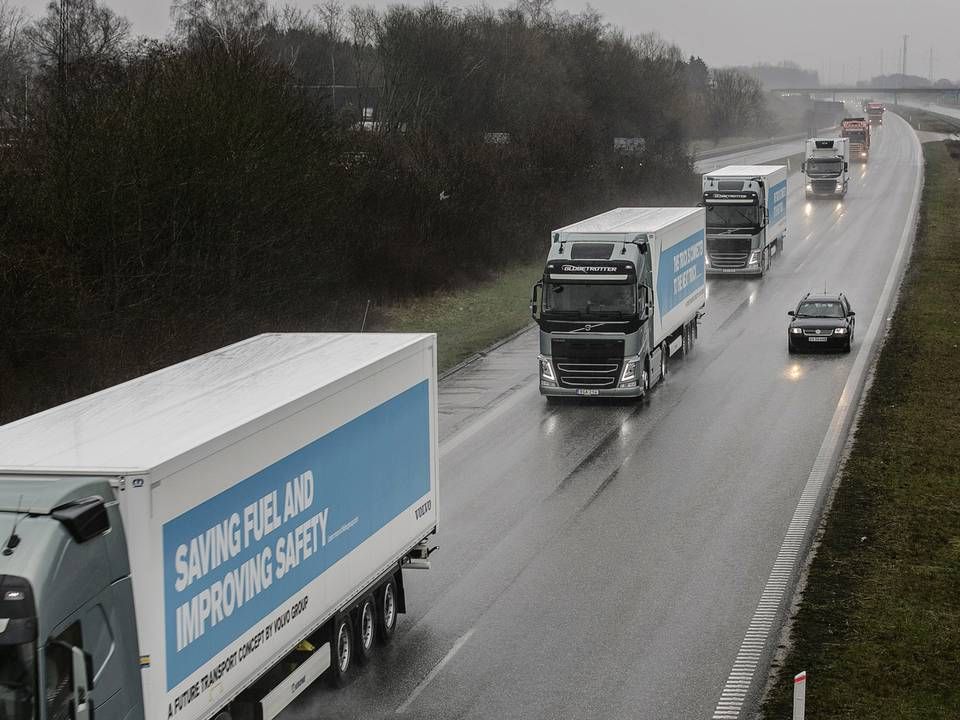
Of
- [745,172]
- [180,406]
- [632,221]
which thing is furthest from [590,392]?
[745,172]

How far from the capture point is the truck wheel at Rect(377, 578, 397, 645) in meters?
16.2

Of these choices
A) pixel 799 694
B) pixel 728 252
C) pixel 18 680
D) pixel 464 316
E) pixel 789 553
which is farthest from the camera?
pixel 728 252

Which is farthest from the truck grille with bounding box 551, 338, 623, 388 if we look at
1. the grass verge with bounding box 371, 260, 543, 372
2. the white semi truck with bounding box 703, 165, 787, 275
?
the white semi truck with bounding box 703, 165, 787, 275

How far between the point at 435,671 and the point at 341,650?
4.20 feet

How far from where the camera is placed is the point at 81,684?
9516 mm

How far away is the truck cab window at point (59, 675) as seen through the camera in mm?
9242

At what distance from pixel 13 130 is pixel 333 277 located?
1023cm

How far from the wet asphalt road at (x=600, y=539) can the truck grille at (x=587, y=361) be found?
69cm

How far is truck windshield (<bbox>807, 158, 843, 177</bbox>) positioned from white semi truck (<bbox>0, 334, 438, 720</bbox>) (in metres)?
71.3

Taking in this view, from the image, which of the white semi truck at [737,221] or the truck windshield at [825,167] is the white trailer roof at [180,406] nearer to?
the white semi truck at [737,221]

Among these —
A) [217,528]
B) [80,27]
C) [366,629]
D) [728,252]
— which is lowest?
[366,629]

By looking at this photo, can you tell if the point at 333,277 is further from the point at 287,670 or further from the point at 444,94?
the point at 444,94

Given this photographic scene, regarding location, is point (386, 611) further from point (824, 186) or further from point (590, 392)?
point (824, 186)

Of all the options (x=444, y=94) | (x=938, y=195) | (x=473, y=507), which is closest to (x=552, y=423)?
(x=473, y=507)
